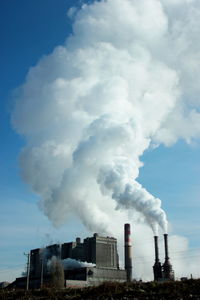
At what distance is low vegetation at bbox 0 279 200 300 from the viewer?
14.9m

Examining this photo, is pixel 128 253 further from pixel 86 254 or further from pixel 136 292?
pixel 136 292

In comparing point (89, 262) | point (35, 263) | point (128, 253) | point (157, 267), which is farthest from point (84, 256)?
point (157, 267)

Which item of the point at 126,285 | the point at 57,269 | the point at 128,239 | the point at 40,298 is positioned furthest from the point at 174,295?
the point at 128,239

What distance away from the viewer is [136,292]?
16062 millimetres

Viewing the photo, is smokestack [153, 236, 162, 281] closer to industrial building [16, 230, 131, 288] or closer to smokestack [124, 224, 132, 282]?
smokestack [124, 224, 132, 282]

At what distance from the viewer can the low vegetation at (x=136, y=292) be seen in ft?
48.8

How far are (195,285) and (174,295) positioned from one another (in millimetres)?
1275

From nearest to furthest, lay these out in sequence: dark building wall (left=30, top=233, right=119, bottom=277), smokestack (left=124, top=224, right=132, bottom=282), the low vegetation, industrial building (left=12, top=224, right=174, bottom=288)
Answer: the low vegetation → industrial building (left=12, top=224, right=174, bottom=288) → smokestack (left=124, top=224, right=132, bottom=282) → dark building wall (left=30, top=233, right=119, bottom=277)

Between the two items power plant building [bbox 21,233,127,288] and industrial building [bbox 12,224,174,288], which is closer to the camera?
industrial building [bbox 12,224,174,288]

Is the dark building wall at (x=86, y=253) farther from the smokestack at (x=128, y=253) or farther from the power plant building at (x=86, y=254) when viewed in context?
the smokestack at (x=128, y=253)

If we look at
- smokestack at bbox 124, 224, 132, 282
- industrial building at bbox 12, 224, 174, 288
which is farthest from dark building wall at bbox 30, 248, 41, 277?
smokestack at bbox 124, 224, 132, 282

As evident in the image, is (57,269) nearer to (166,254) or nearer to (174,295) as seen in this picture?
(166,254)

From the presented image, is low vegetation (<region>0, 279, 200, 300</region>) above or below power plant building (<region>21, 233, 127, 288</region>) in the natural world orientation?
below

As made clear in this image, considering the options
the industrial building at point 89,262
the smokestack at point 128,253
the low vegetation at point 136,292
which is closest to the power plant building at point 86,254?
the industrial building at point 89,262
